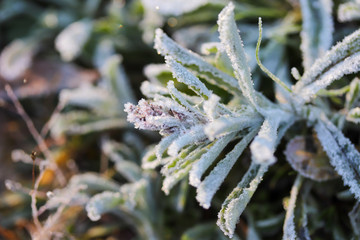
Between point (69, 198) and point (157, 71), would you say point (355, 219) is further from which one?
point (69, 198)

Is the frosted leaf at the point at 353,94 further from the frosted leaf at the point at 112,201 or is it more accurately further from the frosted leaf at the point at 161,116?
the frosted leaf at the point at 112,201

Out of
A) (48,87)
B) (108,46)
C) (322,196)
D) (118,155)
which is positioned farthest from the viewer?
(48,87)

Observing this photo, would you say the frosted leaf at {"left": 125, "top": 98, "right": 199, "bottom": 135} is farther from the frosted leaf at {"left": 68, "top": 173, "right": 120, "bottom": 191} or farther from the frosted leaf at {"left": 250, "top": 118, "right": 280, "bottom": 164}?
the frosted leaf at {"left": 68, "top": 173, "right": 120, "bottom": 191}

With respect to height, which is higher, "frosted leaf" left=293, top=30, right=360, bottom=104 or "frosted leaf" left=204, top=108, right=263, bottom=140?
"frosted leaf" left=293, top=30, right=360, bottom=104

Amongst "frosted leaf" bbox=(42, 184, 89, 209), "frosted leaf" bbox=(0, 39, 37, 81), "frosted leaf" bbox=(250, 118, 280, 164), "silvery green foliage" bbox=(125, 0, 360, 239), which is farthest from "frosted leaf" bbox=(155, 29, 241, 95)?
"frosted leaf" bbox=(0, 39, 37, 81)

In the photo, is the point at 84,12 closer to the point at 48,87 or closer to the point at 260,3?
the point at 48,87

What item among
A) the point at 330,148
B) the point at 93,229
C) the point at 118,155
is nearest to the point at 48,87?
the point at 118,155
